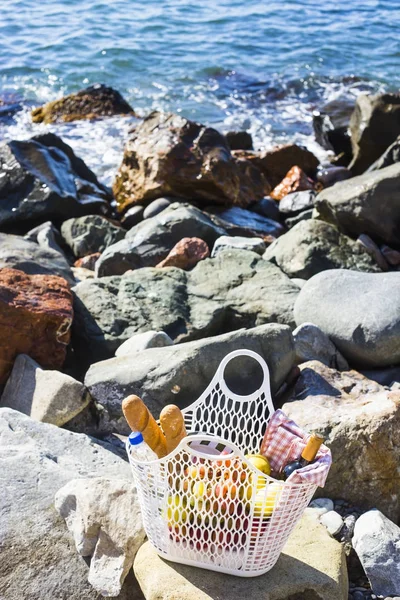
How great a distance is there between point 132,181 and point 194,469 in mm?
6170

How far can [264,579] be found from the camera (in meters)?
2.62

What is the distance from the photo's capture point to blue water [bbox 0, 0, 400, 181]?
12.6 meters

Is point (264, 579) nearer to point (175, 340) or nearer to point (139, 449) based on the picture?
point (139, 449)

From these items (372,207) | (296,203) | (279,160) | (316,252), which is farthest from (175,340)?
(279,160)

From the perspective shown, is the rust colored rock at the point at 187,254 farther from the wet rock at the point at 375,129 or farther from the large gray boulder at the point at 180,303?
the wet rock at the point at 375,129

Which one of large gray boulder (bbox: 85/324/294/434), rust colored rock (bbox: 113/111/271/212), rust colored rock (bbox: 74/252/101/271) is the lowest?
rust colored rock (bbox: 74/252/101/271)

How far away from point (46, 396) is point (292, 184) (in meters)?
5.81

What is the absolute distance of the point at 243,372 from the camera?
13.1 feet

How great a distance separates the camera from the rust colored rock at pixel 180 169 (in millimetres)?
7926

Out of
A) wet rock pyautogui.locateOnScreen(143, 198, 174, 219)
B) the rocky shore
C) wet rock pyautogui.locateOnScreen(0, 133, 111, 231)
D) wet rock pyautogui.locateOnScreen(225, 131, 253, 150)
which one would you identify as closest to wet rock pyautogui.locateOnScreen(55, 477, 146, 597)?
the rocky shore

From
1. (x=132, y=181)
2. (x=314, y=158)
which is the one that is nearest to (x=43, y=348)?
(x=132, y=181)

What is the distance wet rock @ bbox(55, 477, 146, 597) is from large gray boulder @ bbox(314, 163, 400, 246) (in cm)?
407

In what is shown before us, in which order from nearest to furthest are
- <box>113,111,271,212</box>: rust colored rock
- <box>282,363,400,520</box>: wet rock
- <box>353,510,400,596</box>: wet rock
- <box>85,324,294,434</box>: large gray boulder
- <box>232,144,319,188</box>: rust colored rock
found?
1. <box>353,510,400,596</box>: wet rock
2. <box>282,363,400,520</box>: wet rock
3. <box>85,324,294,434</box>: large gray boulder
4. <box>113,111,271,212</box>: rust colored rock
5. <box>232,144,319,188</box>: rust colored rock

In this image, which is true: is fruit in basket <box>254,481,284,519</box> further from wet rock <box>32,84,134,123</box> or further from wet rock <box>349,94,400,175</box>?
wet rock <box>32,84,134,123</box>
